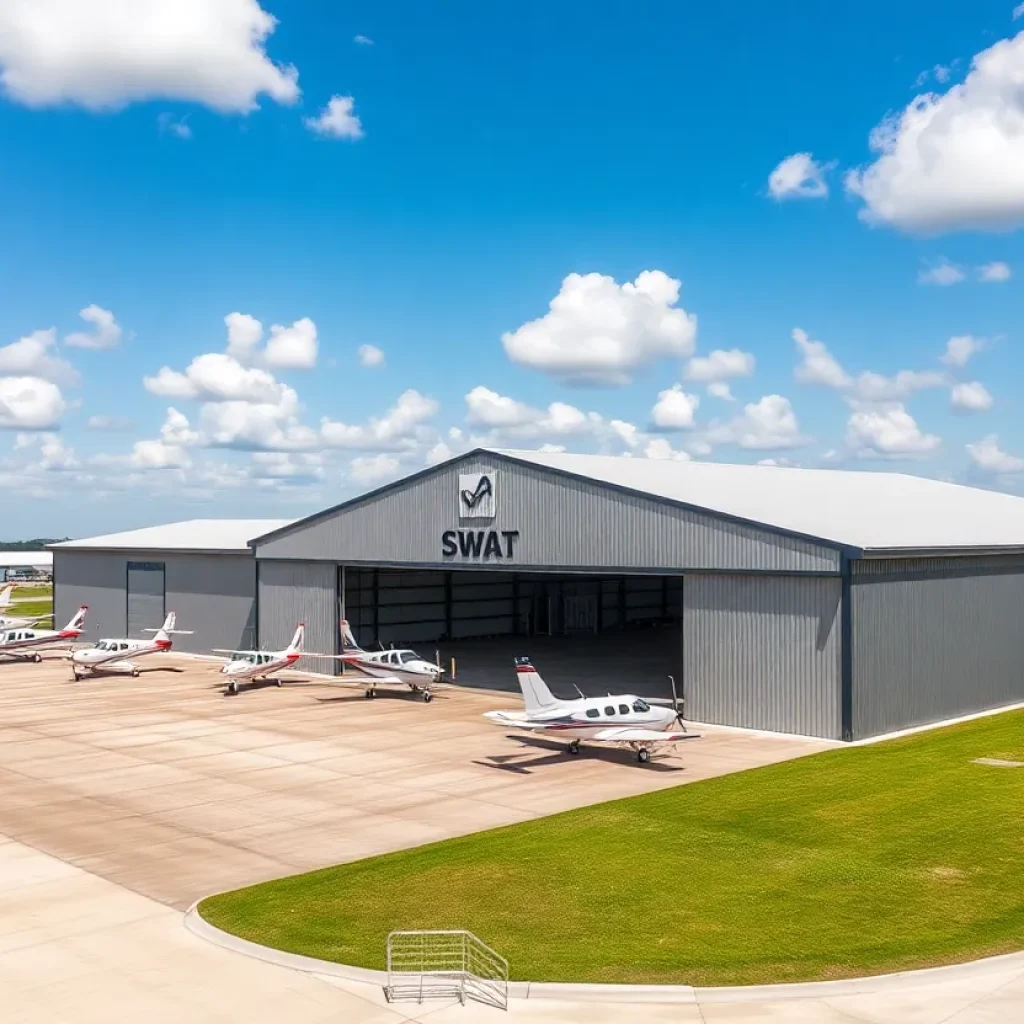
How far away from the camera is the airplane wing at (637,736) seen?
2850cm

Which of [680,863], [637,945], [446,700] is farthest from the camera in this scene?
[446,700]

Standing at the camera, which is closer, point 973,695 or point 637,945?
point 637,945

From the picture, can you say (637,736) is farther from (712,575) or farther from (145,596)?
(145,596)

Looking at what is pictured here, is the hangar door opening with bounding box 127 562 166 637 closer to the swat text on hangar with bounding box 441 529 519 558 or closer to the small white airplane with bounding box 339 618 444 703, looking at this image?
the small white airplane with bounding box 339 618 444 703

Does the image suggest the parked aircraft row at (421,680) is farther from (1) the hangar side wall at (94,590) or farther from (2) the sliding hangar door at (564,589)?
(2) the sliding hangar door at (564,589)

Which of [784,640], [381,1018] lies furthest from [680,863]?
[784,640]

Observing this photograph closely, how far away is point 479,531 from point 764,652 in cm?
1336

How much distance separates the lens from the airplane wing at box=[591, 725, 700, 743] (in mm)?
28500

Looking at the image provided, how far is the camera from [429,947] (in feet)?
52.9

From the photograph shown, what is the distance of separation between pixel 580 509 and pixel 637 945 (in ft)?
79.7

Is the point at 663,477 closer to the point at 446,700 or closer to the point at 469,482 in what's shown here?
the point at 469,482

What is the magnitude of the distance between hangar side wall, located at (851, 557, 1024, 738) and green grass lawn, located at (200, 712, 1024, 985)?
7.04 meters

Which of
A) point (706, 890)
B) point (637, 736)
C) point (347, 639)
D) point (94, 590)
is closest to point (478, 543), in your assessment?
point (347, 639)

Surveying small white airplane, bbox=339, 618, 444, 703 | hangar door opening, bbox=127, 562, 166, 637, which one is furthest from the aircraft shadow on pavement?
hangar door opening, bbox=127, 562, 166, 637
